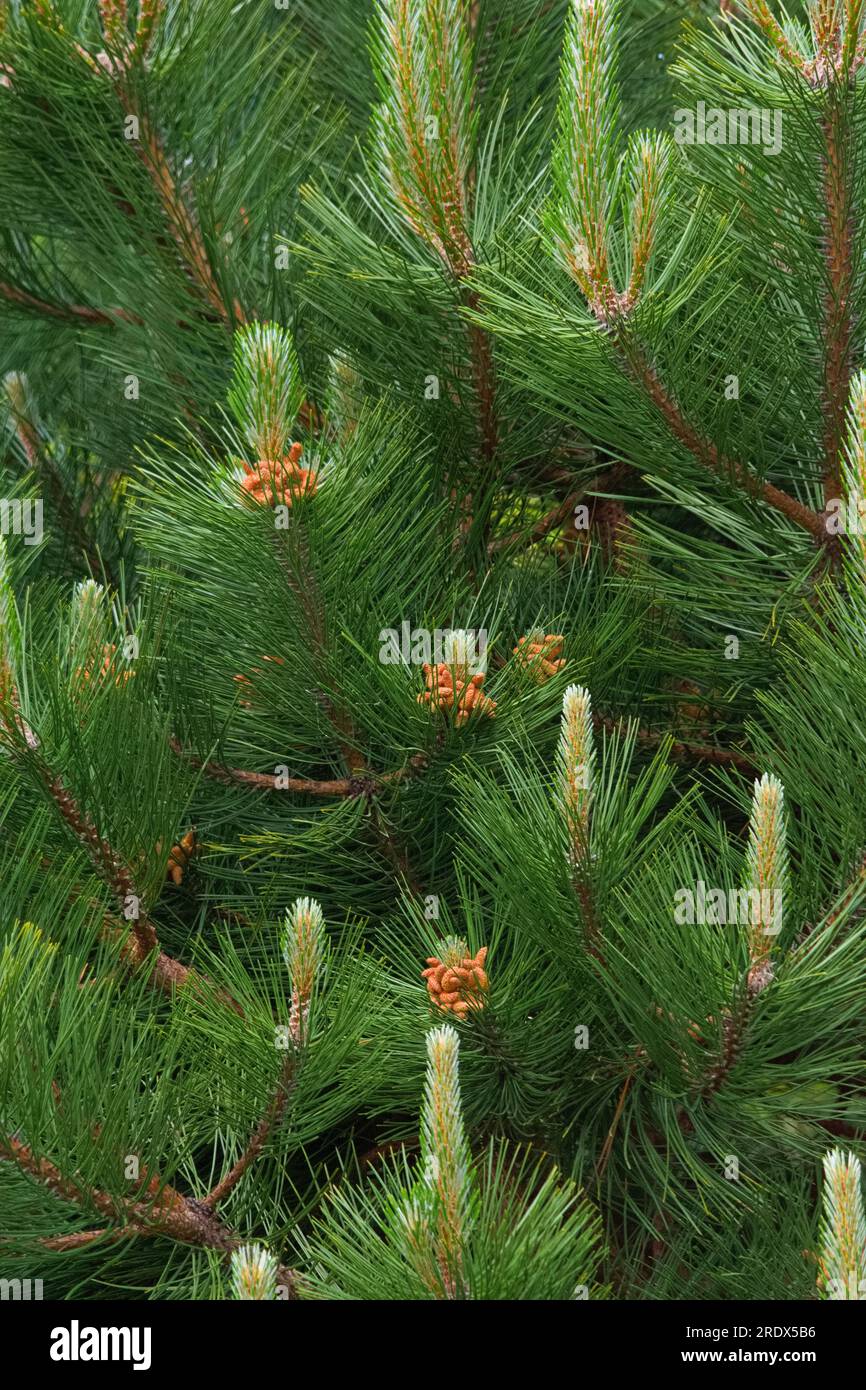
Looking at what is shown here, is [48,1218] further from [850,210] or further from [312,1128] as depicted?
[850,210]

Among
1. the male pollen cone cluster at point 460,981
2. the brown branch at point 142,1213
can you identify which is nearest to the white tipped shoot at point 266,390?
the male pollen cone cluster at point 460,981

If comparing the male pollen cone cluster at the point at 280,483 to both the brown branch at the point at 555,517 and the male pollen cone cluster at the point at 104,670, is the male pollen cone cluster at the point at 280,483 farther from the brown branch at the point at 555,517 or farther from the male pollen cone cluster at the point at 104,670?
the brown branch at the point at 555,517

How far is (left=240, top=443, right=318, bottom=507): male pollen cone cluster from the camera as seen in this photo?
97cm

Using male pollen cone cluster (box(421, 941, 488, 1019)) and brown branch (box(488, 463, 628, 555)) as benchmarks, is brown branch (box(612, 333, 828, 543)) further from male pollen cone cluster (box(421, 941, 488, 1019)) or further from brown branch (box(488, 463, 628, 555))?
male pollen cone cluster (box(421, 941, 488, 1019))

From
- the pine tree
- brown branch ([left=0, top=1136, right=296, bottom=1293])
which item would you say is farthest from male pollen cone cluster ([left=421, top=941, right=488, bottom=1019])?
brown branch ([left=0, top=1136, right=296, bottom=1293])

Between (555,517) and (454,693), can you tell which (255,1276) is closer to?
(454,693)

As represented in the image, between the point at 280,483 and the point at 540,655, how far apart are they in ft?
1.01

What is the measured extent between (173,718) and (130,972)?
0.22 m

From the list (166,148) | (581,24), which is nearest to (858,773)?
(581,24)

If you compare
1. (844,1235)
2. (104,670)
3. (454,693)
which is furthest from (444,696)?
(844,1235)

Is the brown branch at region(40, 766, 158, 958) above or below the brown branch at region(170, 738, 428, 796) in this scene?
below

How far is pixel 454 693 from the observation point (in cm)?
111

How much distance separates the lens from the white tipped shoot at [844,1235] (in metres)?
0.78

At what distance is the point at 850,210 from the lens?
3.37 ft
